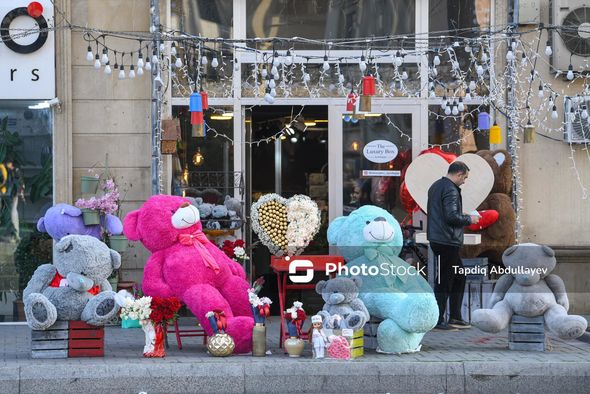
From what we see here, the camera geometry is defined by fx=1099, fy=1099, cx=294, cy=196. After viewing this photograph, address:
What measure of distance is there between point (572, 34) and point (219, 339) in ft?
18.1

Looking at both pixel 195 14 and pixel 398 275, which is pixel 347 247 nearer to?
pixel 398 275

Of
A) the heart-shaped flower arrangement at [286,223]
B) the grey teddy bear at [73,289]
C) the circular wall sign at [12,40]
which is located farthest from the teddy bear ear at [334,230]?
the circular wall sign at [12,40]

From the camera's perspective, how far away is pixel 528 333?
973 cm

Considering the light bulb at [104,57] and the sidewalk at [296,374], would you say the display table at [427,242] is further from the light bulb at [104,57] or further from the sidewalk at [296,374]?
the light bulb at [104,57]

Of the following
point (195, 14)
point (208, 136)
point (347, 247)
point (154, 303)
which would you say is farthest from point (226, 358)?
point (195, 14)

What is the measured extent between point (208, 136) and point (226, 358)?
371 centimetres

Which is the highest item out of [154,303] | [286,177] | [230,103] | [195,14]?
[195,14]

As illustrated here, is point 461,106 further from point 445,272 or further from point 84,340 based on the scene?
point 84,340

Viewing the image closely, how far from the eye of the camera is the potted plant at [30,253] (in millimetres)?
11947

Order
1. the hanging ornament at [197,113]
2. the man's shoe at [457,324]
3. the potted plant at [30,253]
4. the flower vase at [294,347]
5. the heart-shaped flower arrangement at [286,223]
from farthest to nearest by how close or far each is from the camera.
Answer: the potted plant at [30,253], the man's shoe at [457,324], the hanging ornament at [197,113], the heart-shaped flower arrangement at [286,223], the flower vase at [294,347]

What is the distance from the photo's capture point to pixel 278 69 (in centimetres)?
1237

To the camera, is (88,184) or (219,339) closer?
(219,339)

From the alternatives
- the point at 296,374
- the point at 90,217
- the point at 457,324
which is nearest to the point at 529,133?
the point at 457,324

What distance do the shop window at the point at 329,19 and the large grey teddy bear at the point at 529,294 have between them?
356 cm
